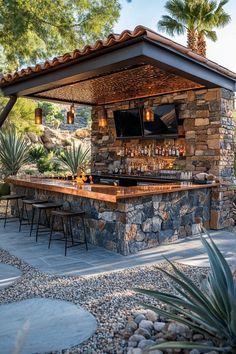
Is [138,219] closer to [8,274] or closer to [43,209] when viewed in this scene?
[8,274]

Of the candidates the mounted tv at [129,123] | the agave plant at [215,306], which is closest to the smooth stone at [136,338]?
the agave plant at [215,306]

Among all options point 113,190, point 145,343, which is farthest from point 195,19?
point 145,343

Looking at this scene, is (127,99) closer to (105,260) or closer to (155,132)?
(155,132)

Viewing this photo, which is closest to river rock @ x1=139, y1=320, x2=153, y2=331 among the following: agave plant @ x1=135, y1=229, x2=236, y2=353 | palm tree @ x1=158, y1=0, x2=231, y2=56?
agave plant @ x1=135, y1=229, x2=236, y2=353

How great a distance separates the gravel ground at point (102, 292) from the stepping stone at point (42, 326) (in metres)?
0.10

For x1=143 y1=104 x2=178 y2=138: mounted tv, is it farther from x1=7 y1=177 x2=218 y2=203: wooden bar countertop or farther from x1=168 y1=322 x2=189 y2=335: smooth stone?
x1=168 y1=322 x2=189 y2=335: smooth stone

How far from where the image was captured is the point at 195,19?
35.8 ft

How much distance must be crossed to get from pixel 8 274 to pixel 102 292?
4.14ft

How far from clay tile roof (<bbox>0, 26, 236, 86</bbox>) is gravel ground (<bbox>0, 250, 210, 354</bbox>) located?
2.89m

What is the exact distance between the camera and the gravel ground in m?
2.66

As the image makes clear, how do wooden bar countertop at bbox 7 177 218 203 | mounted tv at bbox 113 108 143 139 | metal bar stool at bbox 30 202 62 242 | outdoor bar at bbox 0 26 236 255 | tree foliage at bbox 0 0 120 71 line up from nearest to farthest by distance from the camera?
wooden bar countertop at bbox 7 177 218 203 < outdoor bar at bbox 0 26 236 255 < metal bar stool at bbox 30 202 62 242 < tree foliage at bbox 0 0 120 71 < mounted tv at bbox 113 108 143 139

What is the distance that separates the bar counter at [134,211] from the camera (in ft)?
16.8

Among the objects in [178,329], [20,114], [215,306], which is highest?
[20,114]

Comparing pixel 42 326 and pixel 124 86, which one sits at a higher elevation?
Answer: pixel 124 86
